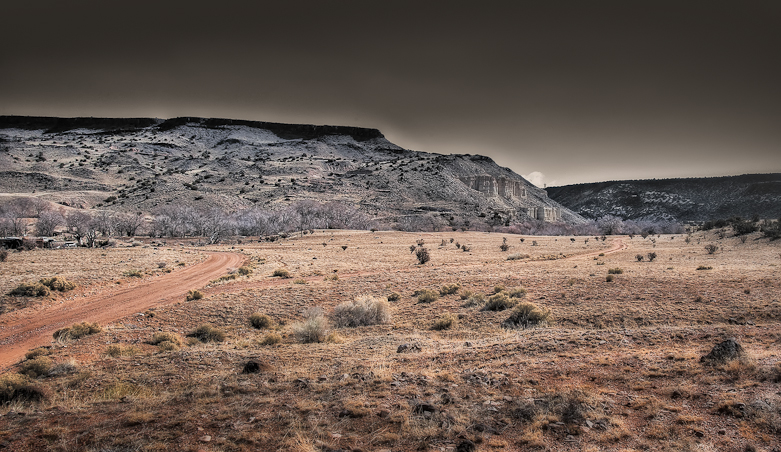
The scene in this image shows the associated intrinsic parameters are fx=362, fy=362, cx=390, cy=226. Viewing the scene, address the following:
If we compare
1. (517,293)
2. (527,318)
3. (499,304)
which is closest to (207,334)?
(499,304)

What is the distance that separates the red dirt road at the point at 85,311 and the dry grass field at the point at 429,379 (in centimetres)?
101

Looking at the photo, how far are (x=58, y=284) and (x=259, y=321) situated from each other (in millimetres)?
12402

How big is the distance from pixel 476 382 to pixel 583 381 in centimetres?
197

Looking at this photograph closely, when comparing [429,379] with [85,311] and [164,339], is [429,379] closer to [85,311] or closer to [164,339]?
[164,339]

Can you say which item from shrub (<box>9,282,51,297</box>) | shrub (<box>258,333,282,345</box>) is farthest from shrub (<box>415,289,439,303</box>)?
shrub (<box>9,282,51,297</box>)

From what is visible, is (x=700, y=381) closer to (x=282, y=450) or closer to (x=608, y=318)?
(x=608, y=318)

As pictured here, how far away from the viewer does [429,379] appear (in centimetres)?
716

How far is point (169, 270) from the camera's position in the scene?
83.7 ft

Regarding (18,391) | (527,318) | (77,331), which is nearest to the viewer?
(18,391)

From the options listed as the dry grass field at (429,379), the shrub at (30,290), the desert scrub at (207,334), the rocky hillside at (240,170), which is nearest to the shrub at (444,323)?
the dry grass field at (429,379)

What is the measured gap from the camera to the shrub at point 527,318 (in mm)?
11431

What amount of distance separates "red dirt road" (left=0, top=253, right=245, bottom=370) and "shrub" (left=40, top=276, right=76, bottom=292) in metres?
1.79

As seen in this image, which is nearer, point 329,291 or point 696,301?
point 696,301

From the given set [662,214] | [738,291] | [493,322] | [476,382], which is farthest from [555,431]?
[662,214]
